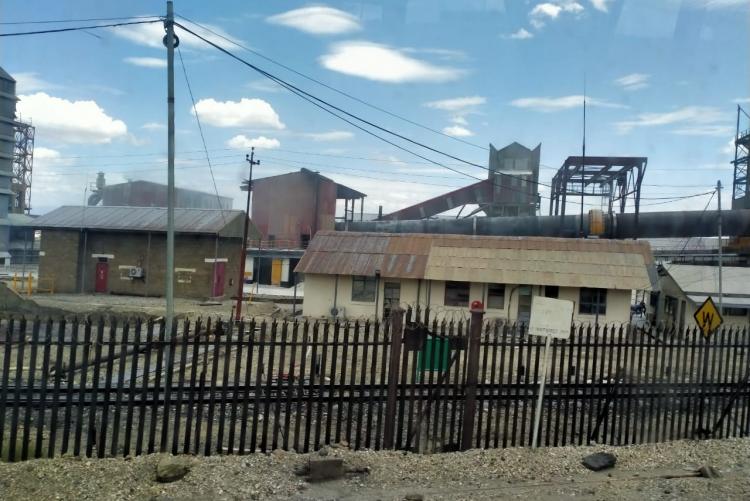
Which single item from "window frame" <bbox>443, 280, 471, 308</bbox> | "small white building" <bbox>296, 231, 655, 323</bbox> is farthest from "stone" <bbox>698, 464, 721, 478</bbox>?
"window frame" <bbox>443, 280, 471, 308</bbox>

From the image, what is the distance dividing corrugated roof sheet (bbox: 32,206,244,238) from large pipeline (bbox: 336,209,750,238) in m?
12.1

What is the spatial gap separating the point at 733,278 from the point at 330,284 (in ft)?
62.4

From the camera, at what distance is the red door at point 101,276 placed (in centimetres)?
3778

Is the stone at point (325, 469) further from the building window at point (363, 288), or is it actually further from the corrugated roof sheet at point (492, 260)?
the building window at point (363, 288)

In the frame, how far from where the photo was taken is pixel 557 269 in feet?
86.8

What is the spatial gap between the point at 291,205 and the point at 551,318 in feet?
160

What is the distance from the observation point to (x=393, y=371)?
6.61 m

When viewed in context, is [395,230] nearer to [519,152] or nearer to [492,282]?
[492,282]

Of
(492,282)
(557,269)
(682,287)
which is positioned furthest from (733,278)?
(492,282)

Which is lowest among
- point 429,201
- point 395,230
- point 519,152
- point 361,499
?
point 361,499

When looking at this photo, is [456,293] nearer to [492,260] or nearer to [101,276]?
[492,260]

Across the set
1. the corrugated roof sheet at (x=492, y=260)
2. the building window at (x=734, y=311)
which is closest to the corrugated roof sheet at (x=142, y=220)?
the corrugated roof sheet at (x=492, y=260)

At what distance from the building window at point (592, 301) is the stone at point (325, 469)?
22.6 meters

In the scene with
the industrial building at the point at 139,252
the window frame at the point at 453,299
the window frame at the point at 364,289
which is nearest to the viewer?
the window frame at the point at 453,299
